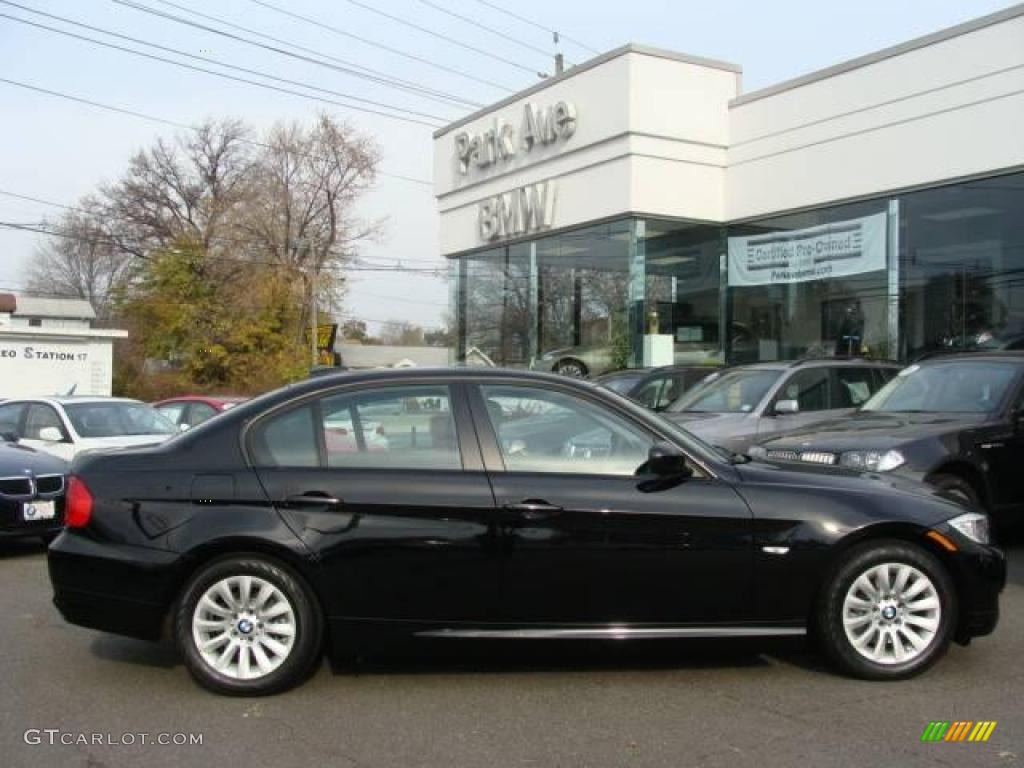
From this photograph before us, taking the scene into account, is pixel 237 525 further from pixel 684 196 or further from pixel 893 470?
pixel 684 196

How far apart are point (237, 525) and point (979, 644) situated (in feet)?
13.6

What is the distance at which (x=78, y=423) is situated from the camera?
468 inches

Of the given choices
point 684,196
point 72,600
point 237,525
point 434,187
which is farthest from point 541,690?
point 434,187

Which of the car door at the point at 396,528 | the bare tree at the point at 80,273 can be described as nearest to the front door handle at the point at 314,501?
the car door at the point at 396,528

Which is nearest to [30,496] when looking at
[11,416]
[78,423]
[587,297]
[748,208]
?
[78,423]

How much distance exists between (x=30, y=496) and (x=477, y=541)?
5.63 m

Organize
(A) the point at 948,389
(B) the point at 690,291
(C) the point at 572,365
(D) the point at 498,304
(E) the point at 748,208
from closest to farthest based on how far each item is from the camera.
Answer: (A) the point at 948,389 < (E) the point at 748,208 < (B) the point at 690,291 < (C) the point at 572,365 < (D) the point at 498,304

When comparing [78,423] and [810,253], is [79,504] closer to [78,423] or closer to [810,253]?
[78,423]

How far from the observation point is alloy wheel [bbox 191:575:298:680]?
4.86m

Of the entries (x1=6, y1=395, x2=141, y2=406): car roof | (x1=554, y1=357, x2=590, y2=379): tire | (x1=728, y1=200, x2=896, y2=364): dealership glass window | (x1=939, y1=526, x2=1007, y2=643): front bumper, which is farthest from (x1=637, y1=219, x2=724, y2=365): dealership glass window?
(x1=939, y1=526, x2=1007, y2=643): front bumper

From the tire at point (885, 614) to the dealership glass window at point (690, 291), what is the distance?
15972 millimetres

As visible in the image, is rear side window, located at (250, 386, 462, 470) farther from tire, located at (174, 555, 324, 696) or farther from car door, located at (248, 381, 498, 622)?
tire, located at (174, 555, 324, 696)

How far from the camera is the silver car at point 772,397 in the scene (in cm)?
1005

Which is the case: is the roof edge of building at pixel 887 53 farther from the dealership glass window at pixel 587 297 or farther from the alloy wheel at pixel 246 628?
the alloy wheel at pixel 246 628
